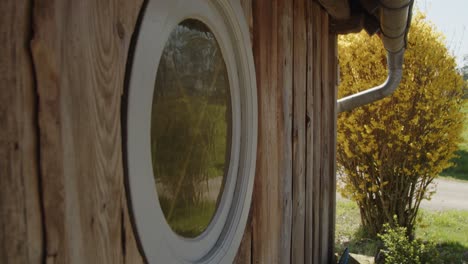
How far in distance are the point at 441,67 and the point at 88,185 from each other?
6172 mm

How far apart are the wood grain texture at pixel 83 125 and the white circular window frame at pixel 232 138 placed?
0.03 metres

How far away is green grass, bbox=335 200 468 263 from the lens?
5676 mm

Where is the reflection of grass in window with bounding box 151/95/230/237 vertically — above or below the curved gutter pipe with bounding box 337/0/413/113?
below

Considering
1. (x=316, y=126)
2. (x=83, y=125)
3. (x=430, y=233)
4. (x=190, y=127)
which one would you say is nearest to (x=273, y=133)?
(x=190, y=127)

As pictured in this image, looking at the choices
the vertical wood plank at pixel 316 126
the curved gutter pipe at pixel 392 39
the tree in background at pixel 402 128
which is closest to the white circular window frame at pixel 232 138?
the vertical wood plank at pixel 316 126

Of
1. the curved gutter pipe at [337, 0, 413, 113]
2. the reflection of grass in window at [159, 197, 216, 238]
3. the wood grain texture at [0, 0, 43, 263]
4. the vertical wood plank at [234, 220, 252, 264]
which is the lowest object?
the vertical wood plank at [234, 220, 252, 264]

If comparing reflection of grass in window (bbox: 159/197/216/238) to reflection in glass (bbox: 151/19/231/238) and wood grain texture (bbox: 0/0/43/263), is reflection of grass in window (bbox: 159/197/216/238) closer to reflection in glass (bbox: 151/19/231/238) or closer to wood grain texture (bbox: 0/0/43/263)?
reflection in glass (bbox: 151/19/231/238)

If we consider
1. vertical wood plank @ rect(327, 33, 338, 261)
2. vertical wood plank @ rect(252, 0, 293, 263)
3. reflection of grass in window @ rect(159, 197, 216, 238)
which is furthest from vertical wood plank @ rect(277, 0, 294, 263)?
vertical wood plank @ rect(327, 33, 338, 261)

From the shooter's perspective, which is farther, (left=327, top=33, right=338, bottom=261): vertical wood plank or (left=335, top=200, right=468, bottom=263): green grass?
(left=335, top=200, right=468, bottom=263): green grass

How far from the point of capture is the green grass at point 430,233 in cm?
568

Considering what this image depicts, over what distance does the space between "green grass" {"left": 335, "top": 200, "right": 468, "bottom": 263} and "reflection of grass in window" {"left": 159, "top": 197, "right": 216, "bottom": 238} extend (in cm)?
468

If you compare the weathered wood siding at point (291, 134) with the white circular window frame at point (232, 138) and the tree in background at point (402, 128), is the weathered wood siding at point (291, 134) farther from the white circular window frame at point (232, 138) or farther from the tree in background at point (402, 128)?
the tree in background at point (402, 128)

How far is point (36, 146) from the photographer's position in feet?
2.02

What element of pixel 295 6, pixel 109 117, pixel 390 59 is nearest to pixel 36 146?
pixel 109 117
